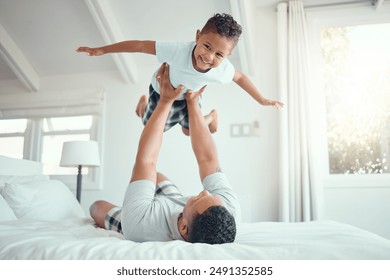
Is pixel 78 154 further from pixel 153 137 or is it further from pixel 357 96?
pixel 357 96

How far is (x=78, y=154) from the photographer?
1.99 metres

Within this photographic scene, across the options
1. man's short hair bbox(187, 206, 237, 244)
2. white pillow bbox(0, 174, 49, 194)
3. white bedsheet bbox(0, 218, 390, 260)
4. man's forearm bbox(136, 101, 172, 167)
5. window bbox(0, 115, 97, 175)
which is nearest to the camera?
white bedsheet bbox(0, 218, 390, 260)

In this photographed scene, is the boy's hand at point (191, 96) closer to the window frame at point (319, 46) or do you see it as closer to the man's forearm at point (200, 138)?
the man's forearm at point (200, 138)

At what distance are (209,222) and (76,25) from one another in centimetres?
161

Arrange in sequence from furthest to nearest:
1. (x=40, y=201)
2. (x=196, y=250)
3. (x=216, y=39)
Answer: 1. (x=40, y=201)
2. (x=216, y=39)
3. (x=196, y=250)

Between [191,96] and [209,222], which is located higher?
[191,96]

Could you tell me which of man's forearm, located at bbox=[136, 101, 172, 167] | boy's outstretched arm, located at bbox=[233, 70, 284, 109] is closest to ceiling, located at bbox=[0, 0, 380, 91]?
boy's outstretched arm, located at bbox=[233, 70, 284, 109]

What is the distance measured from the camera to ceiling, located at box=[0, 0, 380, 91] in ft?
5.82

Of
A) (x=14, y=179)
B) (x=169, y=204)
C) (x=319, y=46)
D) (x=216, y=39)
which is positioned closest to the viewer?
(x=169, y=204)

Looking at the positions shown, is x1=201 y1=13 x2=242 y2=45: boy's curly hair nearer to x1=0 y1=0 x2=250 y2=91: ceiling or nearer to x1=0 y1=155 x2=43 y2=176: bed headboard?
x1=0 y1=0 x2=250 y2=91: ceiling

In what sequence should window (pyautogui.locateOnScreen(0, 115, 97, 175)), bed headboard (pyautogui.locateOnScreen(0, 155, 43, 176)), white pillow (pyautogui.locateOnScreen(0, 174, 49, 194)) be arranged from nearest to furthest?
white pillow (pyautogui.locateOnScreen(0, 174, 49, 194)) → bed headboard (pyautogui.locateOnScreen(0, 155, 43, 176)) → window (pyautogui.locateOnScreen(0, 115, 97, 175))

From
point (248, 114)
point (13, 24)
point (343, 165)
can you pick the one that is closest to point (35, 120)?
point (13, 24)

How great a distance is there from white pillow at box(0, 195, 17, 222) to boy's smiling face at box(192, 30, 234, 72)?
34.3 inches

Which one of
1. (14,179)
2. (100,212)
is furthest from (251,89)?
(14,179)
